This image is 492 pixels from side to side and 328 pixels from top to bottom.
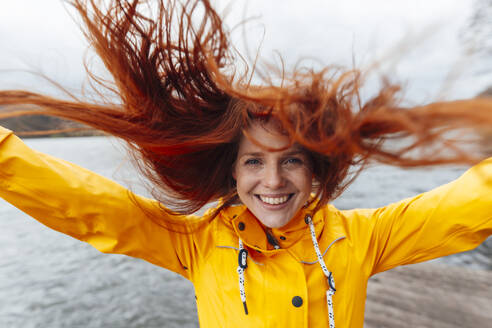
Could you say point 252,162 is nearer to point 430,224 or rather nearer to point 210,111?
point 210,111

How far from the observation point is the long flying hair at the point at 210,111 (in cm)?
104

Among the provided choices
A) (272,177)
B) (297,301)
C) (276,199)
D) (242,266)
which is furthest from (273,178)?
(297,301)

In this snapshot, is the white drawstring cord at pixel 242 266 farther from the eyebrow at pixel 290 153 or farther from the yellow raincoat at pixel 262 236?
the eyebrow at pixel 290 153

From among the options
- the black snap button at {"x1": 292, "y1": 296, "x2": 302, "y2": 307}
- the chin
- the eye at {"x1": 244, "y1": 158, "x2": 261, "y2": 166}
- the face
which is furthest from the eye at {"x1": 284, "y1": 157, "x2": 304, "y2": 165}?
the black snap button at {"x1": 292, "y1": 296, "x2": 302, "y2": 307}

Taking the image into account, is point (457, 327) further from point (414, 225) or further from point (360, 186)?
point (360, 186)

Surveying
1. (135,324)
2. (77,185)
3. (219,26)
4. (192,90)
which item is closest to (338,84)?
(219,26)

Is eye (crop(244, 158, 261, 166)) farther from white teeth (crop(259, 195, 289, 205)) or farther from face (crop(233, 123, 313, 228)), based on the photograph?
white teeth (crop(259, 195, 289, 205))

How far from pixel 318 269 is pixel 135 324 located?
5.67m

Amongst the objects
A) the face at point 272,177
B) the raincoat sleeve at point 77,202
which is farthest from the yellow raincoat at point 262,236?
the face at point 272,177

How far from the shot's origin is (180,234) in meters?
1.59

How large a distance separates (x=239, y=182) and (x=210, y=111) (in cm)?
35

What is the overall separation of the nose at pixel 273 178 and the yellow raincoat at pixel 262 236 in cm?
23

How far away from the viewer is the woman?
3.99 ft

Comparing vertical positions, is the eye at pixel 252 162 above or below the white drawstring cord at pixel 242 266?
above
